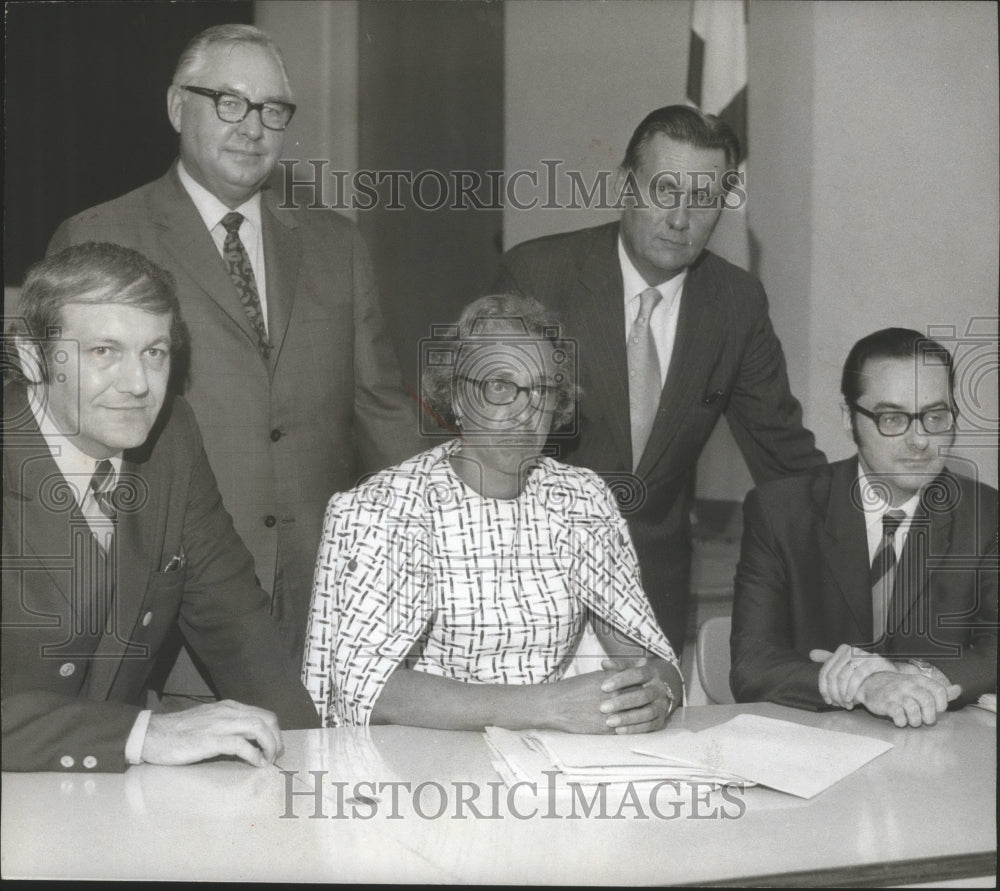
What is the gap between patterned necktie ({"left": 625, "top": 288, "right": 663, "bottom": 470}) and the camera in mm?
2570

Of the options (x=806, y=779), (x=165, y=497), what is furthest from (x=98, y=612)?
(x=806, y=779)

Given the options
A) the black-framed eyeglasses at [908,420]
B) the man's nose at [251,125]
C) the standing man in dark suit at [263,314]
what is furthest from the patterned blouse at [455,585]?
the man's nose at [251,125]

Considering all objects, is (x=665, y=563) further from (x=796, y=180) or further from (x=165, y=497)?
(x=165, y=497)

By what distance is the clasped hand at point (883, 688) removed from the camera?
7.30 feet

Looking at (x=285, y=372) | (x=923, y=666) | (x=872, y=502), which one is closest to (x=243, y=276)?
(x=285, y=372)

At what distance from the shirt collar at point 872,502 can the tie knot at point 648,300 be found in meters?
0.58

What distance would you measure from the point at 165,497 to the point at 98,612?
0.27 meters

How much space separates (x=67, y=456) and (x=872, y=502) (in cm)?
174

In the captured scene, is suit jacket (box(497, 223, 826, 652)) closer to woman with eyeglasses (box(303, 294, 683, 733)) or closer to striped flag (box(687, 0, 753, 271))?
woman with eyeglasses (box(303, 294, 683, 733))

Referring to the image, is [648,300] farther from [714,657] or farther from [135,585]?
[135,585]

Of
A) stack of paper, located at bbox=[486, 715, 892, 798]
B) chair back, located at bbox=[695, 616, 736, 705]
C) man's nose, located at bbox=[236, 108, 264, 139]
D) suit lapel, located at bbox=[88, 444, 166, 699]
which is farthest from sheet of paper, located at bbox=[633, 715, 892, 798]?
man's nose, located at bbox=[236, 108, 264, 139]

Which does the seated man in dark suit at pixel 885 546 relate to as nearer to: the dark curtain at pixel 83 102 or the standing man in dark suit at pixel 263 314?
the standing man in dark suit at pixel 263 314

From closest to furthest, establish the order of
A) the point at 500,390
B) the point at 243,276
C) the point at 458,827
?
the point at 458,827 → the point at 500,390 → the point at 243,276

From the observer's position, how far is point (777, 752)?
2.07 meters
